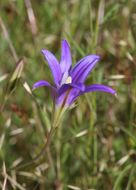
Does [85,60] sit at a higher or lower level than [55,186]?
higher

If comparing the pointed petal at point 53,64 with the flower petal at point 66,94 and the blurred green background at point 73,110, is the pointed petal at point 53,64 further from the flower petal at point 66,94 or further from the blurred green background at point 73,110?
the blurred green background at point 73,110

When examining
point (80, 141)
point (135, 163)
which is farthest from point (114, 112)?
point (135, 163)

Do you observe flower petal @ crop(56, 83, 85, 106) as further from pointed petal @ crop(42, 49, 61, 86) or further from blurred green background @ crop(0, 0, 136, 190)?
blurred green background @ crop(0, 0, 136, 190)

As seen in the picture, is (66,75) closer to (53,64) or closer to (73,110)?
(53,64)

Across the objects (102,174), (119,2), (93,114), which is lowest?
(102,174)

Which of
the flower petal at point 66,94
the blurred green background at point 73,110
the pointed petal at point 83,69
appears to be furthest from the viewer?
the blurred green background at point 73,110

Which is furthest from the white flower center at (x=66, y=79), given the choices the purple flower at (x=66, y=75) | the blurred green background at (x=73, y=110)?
the blurred green background at (x=73, y=110)

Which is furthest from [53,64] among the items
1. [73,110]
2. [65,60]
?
[73,110]

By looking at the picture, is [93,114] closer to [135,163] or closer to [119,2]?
[135,163]
